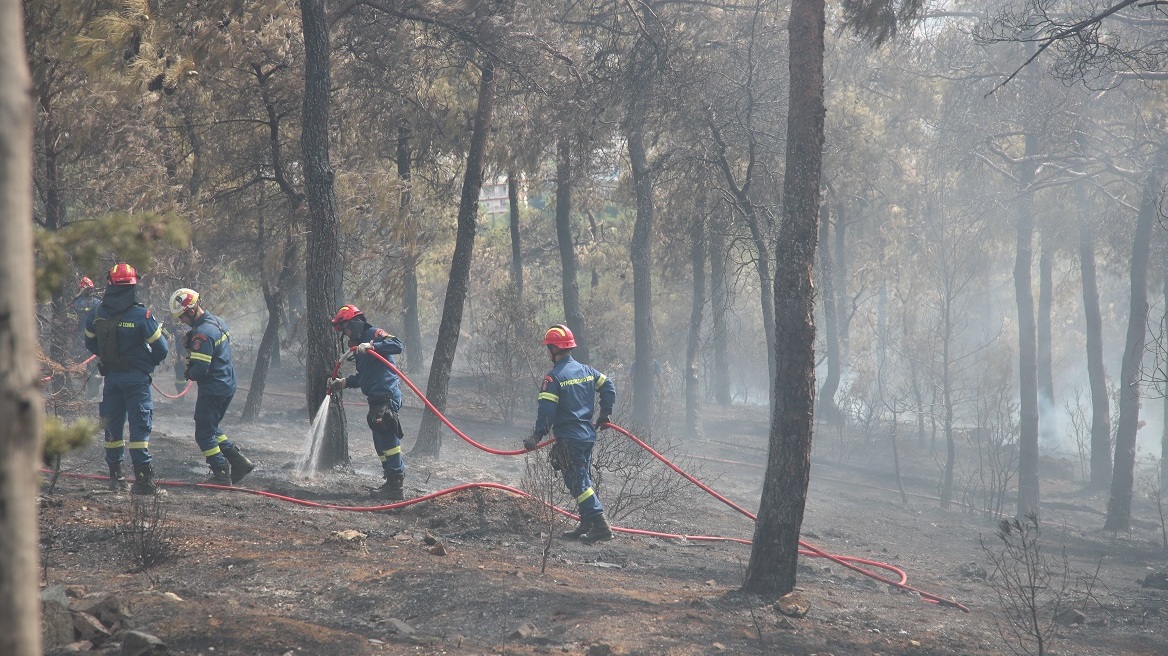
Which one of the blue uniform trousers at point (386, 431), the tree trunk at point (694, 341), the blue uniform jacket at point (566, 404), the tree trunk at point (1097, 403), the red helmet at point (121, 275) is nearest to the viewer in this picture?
the red helmet at point (121, 275)

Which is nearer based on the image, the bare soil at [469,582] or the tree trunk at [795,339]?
the bare soil at [469,582]

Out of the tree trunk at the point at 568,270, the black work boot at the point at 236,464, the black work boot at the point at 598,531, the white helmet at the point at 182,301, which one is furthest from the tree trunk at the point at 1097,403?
the white helmet at the point at 182,301

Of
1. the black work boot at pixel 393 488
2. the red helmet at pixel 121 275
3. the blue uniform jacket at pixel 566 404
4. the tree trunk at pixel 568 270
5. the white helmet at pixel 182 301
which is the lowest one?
the black work boot at pixel 393 488

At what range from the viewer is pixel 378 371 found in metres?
8.91

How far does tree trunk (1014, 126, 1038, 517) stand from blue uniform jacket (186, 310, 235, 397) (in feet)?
48.2

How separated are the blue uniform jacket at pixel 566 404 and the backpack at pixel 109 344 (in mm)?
3647

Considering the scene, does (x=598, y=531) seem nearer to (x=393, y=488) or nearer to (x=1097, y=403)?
(x=393, y=488)

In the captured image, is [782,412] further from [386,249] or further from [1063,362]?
[1063,362]

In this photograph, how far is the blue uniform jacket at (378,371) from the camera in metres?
8.81

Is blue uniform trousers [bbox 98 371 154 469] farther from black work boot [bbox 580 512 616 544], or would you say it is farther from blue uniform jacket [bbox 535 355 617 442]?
black work boot [bbox 580 512 616 544]

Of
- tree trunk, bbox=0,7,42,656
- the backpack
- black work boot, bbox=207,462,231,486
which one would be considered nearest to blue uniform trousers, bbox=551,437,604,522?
black work boot, bbox=207,462,231,486

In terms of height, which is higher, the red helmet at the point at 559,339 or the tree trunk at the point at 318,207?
the tree trunk at the point at 318,207

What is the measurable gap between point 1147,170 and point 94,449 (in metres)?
20.2

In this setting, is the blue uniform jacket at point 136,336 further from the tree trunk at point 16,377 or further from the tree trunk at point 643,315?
the tree trunk at point 643,315
